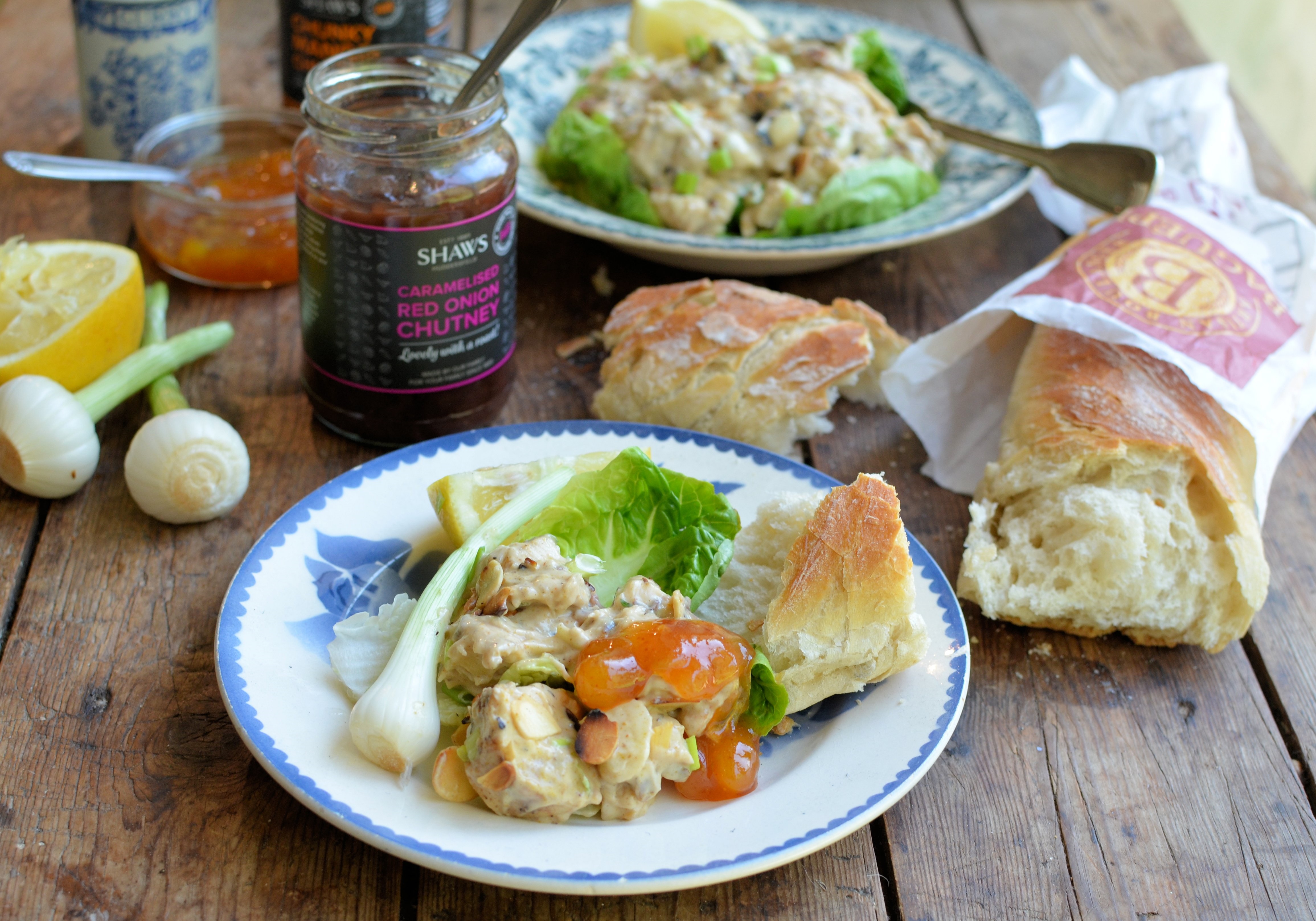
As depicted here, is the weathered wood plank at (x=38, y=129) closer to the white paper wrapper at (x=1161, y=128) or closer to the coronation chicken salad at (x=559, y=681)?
the coronation chicken salad at (x=559, y=681)

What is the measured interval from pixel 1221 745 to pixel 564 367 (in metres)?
1.29

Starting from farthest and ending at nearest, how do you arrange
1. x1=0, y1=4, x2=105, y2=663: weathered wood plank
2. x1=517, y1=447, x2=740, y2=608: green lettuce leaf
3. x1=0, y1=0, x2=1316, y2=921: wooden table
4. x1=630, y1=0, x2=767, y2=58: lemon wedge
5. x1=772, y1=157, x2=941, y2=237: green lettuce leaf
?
1. x1=630, y1=0, x2=767, y2=58: lemon wedge
2. x1=0, y1=4, x2=105, y2=663: weathered wood plank
3. x1=772, y1=157, x2=941, y2=237: green lettuce leaf
4. x1=517, y1=447, x2=740, y2=608: green lettuce leaf
5. x1=0, y1=0, x2=1316, y2=921: wooden table

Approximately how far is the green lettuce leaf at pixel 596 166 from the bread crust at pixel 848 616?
1124mm

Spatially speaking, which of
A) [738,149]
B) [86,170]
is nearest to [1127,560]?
[738,149]

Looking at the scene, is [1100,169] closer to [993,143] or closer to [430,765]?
[993,143]

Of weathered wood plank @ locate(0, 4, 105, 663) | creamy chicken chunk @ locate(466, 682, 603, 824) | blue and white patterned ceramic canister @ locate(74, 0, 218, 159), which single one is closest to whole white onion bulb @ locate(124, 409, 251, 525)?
weathered wood plank @ locate(0, 4, 105, 663)

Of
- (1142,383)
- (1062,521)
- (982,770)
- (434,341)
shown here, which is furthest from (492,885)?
(1142,383)

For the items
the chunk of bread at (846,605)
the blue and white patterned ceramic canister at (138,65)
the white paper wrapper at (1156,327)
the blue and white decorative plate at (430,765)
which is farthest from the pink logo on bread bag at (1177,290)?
the blue and white patterned ceramic canister at (138,65)

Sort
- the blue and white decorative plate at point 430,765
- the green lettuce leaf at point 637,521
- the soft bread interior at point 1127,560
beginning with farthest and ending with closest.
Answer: the soft bread interior at point 1127,560 → the green lettuce leaf at point 637,521 → the blue and white decorative plate at point 430,765

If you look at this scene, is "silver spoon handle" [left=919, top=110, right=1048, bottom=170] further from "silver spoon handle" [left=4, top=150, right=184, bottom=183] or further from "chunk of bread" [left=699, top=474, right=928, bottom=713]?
"silver spoon handle" [left=4, top=150, right=184, bottom=183]

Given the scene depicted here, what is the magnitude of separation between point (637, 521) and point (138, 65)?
5.56 feet

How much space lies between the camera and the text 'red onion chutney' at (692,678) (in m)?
1.28

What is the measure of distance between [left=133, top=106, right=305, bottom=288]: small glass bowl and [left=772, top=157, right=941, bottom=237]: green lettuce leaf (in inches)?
38.6

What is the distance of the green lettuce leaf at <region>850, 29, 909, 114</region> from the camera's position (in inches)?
112
